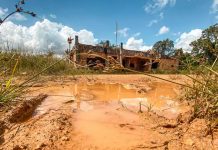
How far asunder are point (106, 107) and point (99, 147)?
75.3 inches

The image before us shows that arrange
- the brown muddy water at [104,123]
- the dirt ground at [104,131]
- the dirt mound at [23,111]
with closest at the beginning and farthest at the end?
the dirt ground at [104,131] → the brown muddy water at [104,123] → the dirt mound at [23,111]

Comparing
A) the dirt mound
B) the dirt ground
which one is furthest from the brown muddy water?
the dirt mound

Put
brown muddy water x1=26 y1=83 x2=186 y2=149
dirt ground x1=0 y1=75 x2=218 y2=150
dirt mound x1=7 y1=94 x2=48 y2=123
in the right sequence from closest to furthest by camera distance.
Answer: dirt ground x1=0 y1=75 x2=218 y2=150 → brown muddy water x1=26 y1=83 x2=186 y2=149 → dirt mound x1=7 y1=94 x2=48 y2=123

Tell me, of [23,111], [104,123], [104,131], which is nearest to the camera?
[104,131]

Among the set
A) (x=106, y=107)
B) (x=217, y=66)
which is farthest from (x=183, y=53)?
(x=106, y=107)

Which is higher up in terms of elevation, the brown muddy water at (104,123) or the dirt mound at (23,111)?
the dirt mound at (23,111)

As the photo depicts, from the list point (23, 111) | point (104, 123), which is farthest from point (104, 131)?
point (23, 111)

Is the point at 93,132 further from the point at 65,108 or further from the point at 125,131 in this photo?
the point at 65,108

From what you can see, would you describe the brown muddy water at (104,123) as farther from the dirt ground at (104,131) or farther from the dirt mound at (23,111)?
the dirt mound at (23,111)

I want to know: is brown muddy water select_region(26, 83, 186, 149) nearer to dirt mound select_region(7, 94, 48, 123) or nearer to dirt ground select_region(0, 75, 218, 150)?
dirt ground select_region(0, 75, 218, 150)

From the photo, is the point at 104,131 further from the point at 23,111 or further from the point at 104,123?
the point at 23,111

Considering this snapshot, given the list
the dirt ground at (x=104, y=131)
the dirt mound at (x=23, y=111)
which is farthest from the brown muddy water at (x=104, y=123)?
the dirt mound at (x=23, y=111)

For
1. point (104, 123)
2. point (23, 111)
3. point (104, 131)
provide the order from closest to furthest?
point (104, 131) → point (104, 123) → point (23, 111)

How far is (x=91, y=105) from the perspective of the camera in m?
4.50
